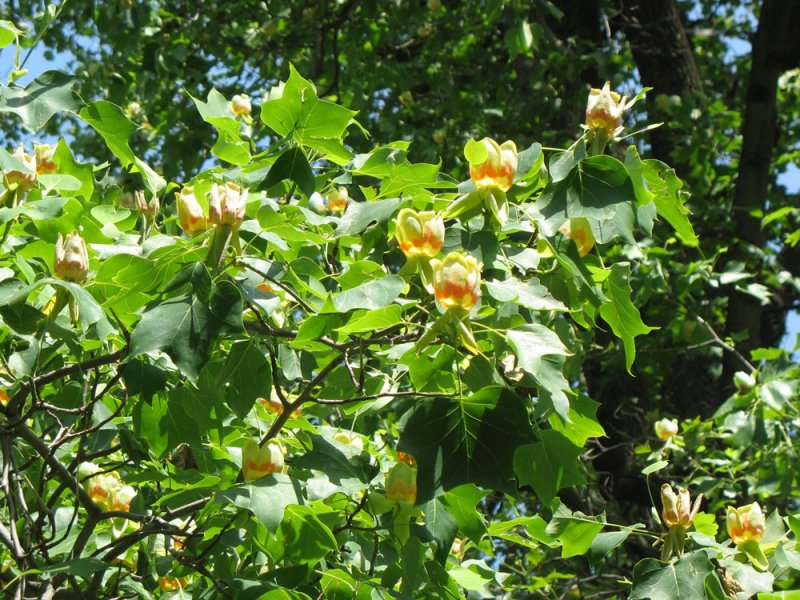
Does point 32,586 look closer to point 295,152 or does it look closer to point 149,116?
point 295,152

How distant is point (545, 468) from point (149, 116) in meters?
5.33

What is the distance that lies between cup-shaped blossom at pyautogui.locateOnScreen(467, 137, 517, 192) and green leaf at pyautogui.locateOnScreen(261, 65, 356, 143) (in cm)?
29

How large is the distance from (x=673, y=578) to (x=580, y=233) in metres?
0.62

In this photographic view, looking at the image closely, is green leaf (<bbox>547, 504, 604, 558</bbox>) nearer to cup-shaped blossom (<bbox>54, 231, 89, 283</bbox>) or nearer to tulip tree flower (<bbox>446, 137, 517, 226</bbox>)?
tulip tree flower (<bbox>446, 137, 517, 226</bbox>)

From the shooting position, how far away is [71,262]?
1311 mm

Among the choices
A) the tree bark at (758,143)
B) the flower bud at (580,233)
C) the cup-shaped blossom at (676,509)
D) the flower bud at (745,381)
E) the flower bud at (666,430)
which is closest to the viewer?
the flower bud at (580,233)

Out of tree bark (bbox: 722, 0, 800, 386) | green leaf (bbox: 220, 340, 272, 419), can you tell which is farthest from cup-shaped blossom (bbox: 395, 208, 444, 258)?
tree bark (bbox: 722, 0, 800, 386)

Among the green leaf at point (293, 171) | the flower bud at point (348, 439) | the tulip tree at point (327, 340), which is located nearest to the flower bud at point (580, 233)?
the tulip tree at point (327, 340)

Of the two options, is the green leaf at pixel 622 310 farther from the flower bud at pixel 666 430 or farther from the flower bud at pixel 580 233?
the flower bud at pixel 666 430

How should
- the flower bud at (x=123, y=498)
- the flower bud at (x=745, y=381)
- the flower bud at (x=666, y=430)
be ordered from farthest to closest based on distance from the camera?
the flower bud at (x=666, y=430), the flower bud at (x=745, y=381), the flower bud at (x=123, y=498)

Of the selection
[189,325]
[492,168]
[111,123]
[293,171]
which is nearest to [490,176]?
[492,168]

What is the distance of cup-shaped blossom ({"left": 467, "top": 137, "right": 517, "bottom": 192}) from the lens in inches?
53.4

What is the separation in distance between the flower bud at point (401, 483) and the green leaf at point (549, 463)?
167mm

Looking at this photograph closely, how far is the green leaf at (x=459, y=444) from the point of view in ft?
4.16
